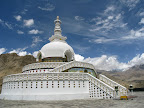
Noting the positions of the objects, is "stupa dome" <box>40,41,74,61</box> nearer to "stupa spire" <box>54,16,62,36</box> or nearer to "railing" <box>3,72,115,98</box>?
"stupa spire" <box>54,16,62,36</box>

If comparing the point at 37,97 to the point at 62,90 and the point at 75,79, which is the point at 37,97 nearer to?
the point at 62,90

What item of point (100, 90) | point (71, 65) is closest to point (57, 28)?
point (71, 65)

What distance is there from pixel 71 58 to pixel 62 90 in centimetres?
1347

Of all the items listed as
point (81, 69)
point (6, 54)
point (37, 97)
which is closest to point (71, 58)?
point (81, 69)

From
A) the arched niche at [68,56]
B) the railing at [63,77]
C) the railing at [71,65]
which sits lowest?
the railing at [63,77]

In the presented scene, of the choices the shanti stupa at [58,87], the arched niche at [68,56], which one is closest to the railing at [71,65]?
the shanti stupa at [58,87]

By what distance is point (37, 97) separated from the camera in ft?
58.2

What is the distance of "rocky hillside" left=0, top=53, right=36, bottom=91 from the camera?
275ft

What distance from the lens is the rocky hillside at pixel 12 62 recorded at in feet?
275

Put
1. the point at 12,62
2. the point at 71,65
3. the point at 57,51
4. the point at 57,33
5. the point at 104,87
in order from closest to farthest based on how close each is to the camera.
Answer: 1. the point at 104,87
2. the point at 71,65
3. the point at 57,51
4. the point at 57,33
5. the point at 12,62

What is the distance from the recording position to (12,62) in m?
90.0

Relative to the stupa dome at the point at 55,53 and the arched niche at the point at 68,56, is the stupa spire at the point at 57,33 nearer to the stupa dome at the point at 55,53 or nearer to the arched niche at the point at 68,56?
the stupa dome at the point at 55,53

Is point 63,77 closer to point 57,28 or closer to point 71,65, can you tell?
point 71,65

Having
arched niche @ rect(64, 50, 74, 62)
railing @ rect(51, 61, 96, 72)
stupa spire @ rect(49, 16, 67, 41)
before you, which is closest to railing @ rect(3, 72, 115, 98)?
railing @ rect(51, 61, 96, 72)
